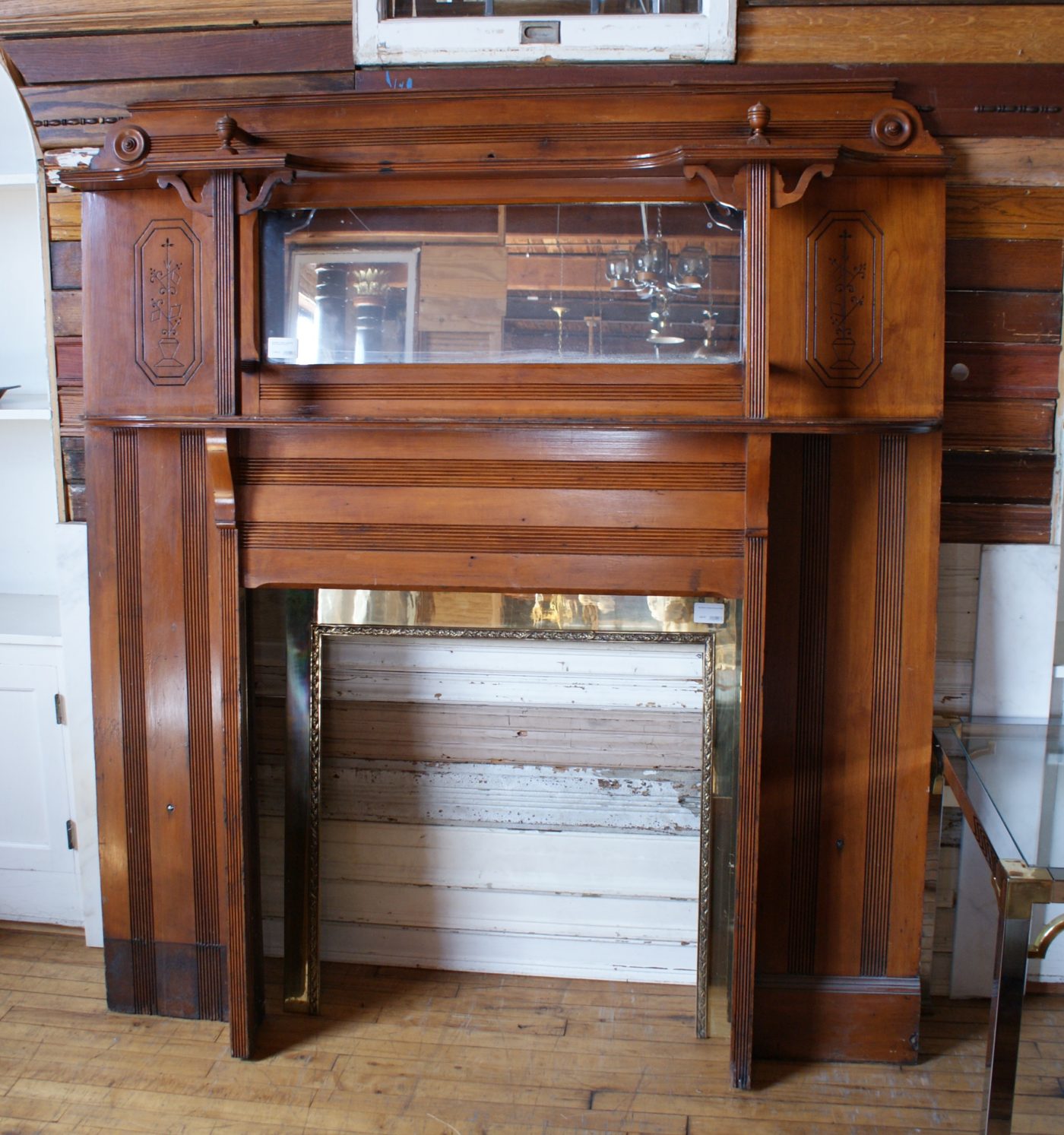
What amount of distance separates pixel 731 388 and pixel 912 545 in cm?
53

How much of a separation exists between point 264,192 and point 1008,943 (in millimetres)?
1959

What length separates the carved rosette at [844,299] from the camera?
77.4 inches

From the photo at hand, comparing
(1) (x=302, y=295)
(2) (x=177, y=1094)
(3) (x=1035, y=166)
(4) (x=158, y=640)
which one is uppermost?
(3) (x=1035, y=166)

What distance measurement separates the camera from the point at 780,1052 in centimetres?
221

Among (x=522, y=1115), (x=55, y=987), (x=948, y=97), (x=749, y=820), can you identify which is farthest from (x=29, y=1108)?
(x=948, y=97)

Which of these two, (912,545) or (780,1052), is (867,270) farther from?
(780,1052)

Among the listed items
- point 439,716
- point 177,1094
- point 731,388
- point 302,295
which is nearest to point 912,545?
point 731,388

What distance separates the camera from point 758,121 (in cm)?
188

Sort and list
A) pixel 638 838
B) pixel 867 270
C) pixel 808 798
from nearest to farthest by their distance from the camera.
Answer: pixel 867 270, pixel 808 798, pixel 638 838

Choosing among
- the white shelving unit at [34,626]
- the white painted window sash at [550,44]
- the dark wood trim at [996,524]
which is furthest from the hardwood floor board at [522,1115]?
the white painted window sash at [550,44]

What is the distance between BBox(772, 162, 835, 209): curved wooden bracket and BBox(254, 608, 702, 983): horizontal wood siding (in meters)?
1.02

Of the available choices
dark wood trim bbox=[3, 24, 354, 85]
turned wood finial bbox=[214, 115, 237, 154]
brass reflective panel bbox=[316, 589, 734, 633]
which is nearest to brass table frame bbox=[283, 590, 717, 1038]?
brass reflective panel bbox=[316, 589, 734, 633]

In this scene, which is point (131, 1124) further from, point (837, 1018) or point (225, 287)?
point (225, 287)

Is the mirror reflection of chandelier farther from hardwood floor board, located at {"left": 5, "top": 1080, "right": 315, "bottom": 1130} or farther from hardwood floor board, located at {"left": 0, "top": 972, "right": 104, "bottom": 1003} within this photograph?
hardwood floor board, located at {"left": 0, "top": 972, "right": 104, "bottom": 1003}
